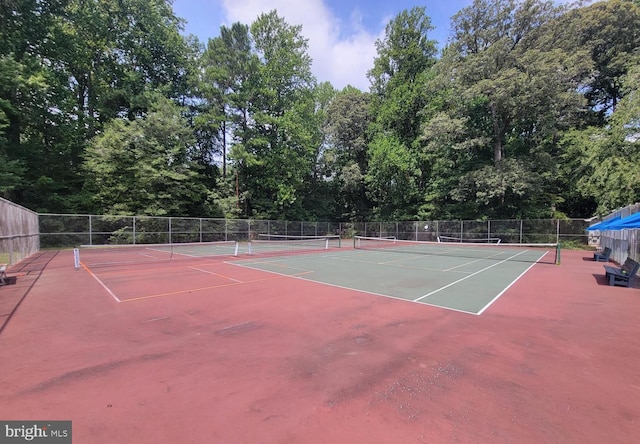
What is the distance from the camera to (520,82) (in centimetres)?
2939

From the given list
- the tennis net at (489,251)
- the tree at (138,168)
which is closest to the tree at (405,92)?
the tennis net at (489,251)

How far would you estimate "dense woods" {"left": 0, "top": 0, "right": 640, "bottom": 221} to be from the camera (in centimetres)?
2777

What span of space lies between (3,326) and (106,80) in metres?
37.9

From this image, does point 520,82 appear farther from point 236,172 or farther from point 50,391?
point 50,391

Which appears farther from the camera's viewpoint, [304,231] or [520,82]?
[304,231]

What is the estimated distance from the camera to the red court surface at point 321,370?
3.15 m

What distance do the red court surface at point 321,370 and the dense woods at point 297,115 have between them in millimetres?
23141

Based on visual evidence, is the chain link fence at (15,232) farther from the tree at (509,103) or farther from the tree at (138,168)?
the tree at (509,103)

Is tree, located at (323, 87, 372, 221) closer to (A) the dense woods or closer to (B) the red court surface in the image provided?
(A) the dense woods

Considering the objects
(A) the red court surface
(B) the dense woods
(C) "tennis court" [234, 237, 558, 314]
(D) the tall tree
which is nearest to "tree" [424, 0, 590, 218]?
(B) the dense woods

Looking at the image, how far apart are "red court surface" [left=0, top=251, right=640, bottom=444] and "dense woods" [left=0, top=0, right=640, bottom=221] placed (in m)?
23.1

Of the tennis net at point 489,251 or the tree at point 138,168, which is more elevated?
the tree at point 138,168

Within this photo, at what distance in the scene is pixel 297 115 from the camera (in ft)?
130

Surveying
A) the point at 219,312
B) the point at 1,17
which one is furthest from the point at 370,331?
the point at 1,17
